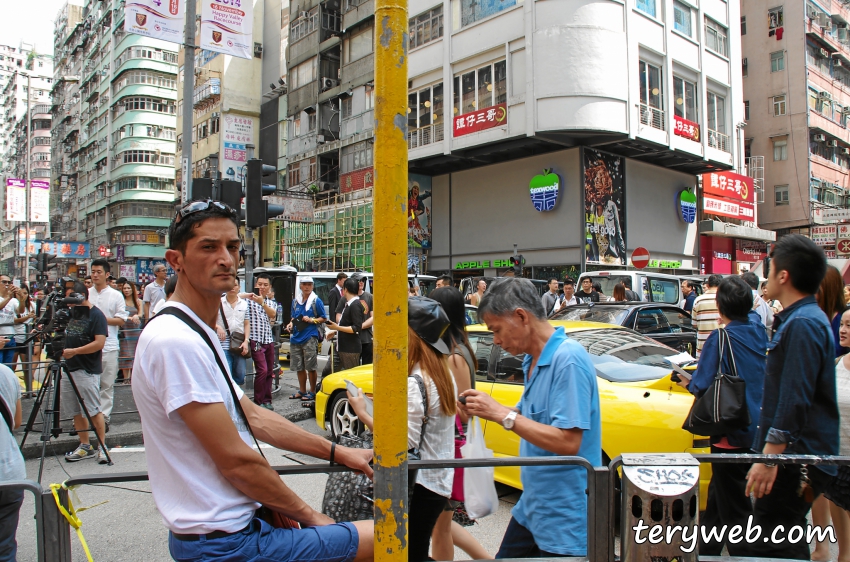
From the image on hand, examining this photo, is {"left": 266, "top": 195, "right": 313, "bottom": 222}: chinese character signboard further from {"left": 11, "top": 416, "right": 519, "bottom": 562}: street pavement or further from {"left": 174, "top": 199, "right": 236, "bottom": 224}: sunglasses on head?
{"left": 174, "top": 199, "right": 236, "bottom": 224}: sunglasses on head

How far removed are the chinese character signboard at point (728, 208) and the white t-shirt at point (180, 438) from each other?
2844 centimetres

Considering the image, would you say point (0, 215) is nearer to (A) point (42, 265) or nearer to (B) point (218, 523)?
(A) point (42, 265)

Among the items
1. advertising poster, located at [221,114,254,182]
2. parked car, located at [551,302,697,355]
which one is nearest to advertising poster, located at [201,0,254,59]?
parked car, located at [551,302,697,355]

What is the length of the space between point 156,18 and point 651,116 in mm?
18128

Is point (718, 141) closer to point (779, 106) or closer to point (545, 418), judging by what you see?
point (779, 106)

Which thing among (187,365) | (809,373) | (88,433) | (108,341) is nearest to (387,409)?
(187,365)

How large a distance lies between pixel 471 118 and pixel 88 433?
19371 mm

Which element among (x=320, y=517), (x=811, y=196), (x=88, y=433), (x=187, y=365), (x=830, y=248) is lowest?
(x=88, y=433)

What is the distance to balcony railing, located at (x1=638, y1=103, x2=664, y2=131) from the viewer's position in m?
22.2

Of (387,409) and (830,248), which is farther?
(830,248)

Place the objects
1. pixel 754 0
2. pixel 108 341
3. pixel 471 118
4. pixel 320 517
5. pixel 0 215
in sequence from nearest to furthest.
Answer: pixel 320 517, pixel 108 341, pixel 471 118, pixel 754 0, pixel 0 215

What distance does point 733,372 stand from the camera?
342 centimetres

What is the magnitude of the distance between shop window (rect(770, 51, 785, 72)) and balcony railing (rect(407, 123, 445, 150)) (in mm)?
22672

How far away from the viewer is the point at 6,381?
285 centimetres
